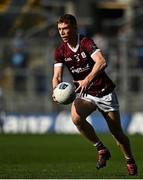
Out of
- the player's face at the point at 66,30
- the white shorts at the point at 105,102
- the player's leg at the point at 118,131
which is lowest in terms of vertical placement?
the player's leg at the point at 118,131

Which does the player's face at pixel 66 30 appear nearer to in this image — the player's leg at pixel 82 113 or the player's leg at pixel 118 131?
the player's leg at pixel 82 113

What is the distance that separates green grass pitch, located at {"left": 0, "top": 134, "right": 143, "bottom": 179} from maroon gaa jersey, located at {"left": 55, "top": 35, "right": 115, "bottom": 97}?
132cm

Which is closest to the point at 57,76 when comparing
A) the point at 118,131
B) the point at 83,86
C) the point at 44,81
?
the point at 83,86

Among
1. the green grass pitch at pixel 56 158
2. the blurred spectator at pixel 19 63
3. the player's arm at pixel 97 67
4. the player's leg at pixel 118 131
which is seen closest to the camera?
the player's arm at pixel 97 67

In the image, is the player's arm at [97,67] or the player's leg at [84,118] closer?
the player's arm at [97,67]

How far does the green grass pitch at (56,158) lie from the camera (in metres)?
13.4

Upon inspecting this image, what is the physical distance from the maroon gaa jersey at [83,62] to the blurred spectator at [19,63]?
55.3ft

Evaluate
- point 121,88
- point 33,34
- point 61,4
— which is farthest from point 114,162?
point 61,4

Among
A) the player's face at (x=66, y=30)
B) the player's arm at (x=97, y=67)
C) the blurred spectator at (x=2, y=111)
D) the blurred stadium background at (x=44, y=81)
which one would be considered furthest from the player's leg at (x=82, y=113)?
the blurred spectator at (x=2, y=111)

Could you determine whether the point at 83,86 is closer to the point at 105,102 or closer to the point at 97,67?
the point at 97,67

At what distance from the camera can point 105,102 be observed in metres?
13.6

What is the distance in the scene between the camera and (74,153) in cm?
2006

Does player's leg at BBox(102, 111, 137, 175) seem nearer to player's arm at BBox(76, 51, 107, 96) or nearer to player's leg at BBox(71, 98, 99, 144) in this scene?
player's leg at BBox(71, 98, 99, 144)

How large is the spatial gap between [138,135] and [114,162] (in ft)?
37.4
